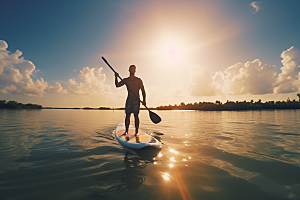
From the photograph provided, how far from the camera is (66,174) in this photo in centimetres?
294

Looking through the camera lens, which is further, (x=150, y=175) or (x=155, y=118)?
(x=155, y=118)

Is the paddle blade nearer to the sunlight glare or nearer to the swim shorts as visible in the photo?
the swim shorts

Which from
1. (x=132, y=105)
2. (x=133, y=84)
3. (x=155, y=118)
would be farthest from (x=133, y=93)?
(x=155, y=118)

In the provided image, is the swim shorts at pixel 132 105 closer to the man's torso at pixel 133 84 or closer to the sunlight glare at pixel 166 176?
the man's torso at pixel 133 84

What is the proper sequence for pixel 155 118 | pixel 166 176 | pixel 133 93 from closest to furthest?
pixel 166 176, pixel 133 93, pixel 155 118

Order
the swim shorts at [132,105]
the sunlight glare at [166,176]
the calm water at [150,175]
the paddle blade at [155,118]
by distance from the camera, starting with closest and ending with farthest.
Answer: the calm water at [150,175] → the sunlight glare at [166,176] → the swim shorts at [132,105] → the paddle blade at [155,118]

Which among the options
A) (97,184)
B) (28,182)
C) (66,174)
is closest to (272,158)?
(97,184)

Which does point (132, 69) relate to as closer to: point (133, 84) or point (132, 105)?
point (133, 84)

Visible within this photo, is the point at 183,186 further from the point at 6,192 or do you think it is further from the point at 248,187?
the point at 6,192

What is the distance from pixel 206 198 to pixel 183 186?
0.45 meters

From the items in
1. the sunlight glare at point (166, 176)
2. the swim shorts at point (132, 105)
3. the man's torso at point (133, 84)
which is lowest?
the sunlight glare at point (166, 176)

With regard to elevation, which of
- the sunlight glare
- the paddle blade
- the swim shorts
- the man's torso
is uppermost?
the man's torso

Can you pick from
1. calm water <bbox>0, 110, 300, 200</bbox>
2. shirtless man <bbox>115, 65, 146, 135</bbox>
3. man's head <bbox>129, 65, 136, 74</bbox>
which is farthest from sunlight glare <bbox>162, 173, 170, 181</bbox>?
man's head <bbox>129, 65, 136, 74</bbox>

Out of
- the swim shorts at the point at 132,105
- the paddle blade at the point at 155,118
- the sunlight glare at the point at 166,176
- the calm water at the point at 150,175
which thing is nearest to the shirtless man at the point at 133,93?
the swim shorts at the point at 132,105
